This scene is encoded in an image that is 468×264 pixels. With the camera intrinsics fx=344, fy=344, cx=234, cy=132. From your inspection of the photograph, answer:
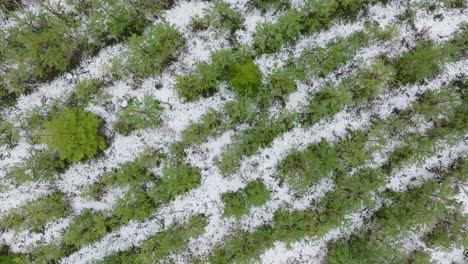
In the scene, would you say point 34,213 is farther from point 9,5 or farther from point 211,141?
point 9,5

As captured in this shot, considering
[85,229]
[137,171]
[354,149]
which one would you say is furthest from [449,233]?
[85,229]

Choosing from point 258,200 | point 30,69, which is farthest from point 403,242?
point 30,69

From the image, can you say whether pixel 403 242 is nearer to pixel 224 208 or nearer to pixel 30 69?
pixel 224 208

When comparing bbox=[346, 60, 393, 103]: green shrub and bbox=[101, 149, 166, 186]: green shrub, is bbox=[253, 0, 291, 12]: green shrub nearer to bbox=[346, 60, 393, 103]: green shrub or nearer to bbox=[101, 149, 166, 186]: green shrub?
bbox=[346, 60, 393, 103]: green shrub

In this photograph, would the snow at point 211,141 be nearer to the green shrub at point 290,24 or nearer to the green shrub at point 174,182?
the green shrub at point 174,182

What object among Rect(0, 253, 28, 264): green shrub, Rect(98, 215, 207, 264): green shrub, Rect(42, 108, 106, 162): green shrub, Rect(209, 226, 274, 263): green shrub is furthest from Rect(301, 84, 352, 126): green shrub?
Rect(0, 253, 28, 264): green shrub
